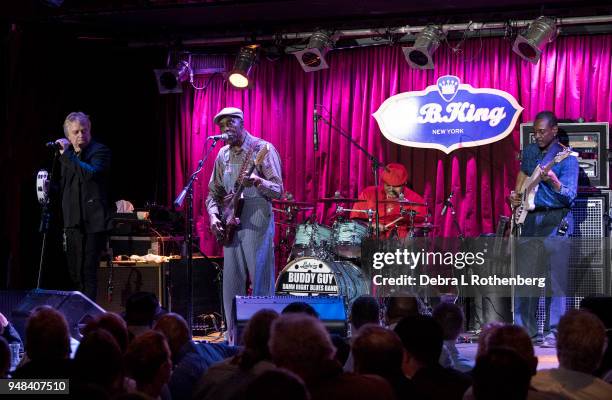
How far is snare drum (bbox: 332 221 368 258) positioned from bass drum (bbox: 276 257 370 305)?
15 centimetres

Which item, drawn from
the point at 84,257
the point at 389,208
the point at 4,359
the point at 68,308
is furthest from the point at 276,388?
the point at 389,208

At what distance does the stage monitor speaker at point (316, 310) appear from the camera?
6582mm

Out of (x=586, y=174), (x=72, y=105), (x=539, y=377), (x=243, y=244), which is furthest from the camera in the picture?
(x=72, y=105)

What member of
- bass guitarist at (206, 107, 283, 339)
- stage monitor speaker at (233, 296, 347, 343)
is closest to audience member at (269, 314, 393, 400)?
stage monitor speaker at (233, 296, 347, 343)

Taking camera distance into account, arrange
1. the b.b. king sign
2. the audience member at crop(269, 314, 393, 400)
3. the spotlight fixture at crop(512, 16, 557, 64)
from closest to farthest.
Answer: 1. the audience member at crop(269, 314, 393, 400)
2. the spotlight fixture at crop(512, 16, 557, 64)
3. the b.b. king sign

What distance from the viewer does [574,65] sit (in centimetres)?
1062

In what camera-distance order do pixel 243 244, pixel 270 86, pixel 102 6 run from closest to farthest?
pixel 243 244 → pixel 102 6 → pixel 270 86

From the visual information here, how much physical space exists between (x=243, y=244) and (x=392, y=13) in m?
4.13

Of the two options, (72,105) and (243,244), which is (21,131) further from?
(243,244)

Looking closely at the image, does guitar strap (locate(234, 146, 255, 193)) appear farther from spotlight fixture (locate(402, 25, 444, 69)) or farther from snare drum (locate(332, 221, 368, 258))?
spotlight fixture (locate(402, 25, 444, 69))

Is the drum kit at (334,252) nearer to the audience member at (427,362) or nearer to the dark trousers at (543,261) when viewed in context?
the dark trousers at (543,261)

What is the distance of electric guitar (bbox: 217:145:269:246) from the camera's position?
27.7 feet

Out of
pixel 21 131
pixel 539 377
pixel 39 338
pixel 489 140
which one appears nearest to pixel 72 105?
pixel 21 131

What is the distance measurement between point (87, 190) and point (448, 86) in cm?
493
